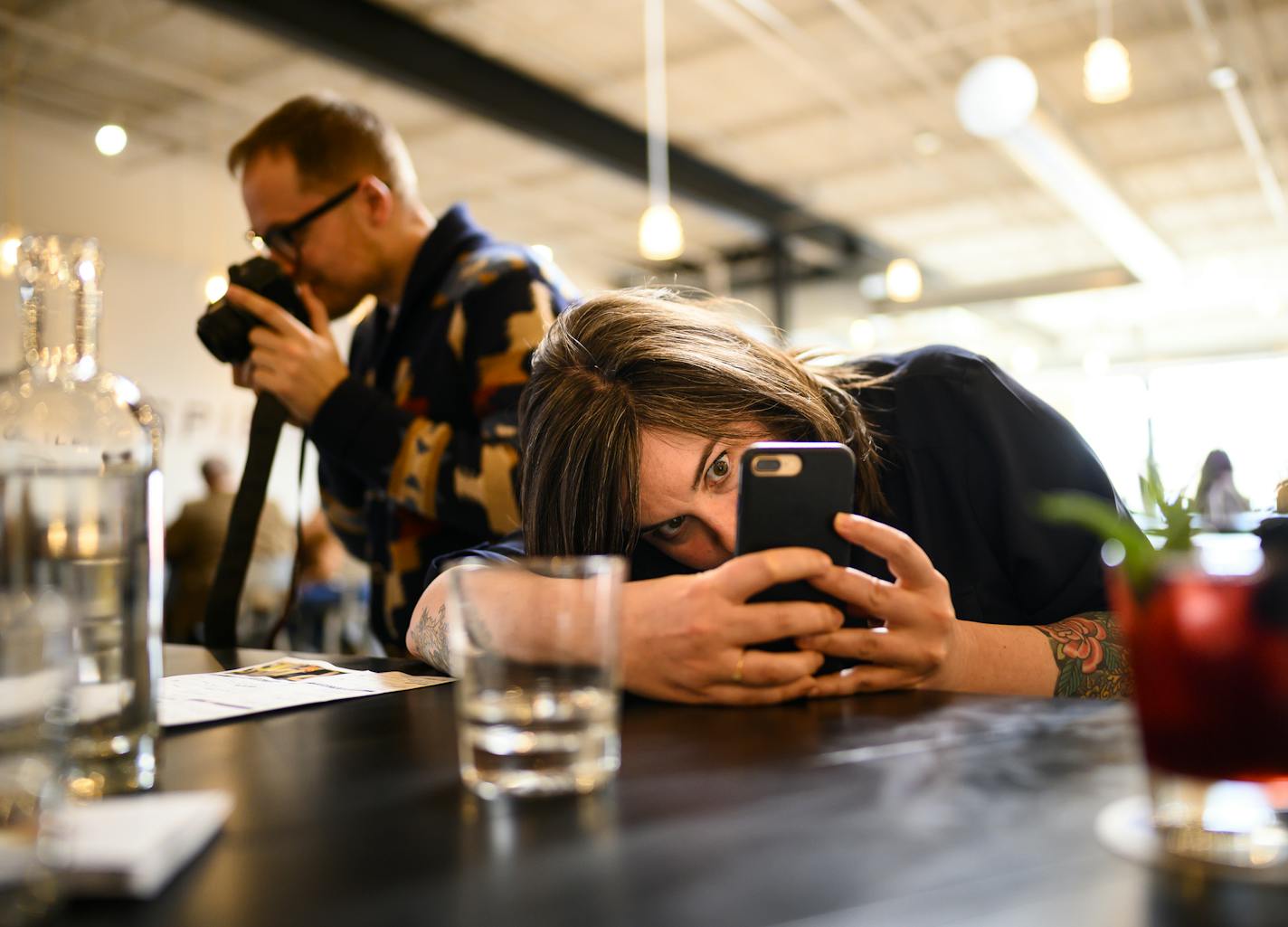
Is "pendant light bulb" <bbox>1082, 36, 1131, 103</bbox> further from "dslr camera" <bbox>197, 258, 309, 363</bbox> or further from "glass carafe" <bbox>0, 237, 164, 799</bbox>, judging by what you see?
"glass carafe" <bbox>0, 237, 164, 799</bbox>

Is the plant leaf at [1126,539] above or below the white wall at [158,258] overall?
below

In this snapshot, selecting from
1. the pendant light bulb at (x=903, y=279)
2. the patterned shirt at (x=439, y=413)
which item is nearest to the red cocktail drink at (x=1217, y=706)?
the patterned shirt at (x=439, y=413)

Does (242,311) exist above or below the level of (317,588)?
above

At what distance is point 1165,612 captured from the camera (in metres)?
0.44

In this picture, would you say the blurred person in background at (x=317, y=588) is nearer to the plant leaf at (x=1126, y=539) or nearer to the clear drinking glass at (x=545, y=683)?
the clear drinking glass at (x=545, y=683)

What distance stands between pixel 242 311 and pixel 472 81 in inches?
195

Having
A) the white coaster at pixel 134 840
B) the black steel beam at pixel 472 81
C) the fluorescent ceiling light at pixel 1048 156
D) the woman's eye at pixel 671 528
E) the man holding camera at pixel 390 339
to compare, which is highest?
the black steel beam at pixel 472 81

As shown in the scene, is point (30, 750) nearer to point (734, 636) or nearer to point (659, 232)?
point (734, 636)

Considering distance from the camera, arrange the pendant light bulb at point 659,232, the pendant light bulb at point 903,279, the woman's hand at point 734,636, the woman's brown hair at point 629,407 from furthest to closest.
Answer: the pendant light bulb at point 903,279, the pendant light bulb at point 659,232, the woman's brown hair at point 629,407, the woman's hand at point 734,636

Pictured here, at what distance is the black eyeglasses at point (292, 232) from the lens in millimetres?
1915

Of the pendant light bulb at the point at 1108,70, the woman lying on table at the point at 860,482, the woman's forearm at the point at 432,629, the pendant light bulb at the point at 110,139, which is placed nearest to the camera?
the woman lying on table at the point at 860,482

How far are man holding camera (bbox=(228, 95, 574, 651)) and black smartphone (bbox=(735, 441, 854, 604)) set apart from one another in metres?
0.83

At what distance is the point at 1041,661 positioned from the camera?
40.2 inches

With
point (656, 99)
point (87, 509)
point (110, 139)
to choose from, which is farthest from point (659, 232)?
point (87, 509)
